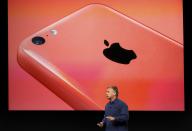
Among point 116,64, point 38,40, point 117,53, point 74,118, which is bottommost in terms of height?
point 74,118

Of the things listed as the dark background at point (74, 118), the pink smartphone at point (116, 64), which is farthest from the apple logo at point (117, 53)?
the dark background at point (74, 118)

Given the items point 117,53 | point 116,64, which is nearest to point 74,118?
point 116,64

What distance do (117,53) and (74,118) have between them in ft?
3.59

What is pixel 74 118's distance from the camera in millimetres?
5805

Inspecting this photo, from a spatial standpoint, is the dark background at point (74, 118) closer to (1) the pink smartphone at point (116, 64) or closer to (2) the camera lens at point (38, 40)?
(1) the pink smartphone at point (116, 64)

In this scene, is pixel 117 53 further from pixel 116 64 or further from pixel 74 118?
pixel 74 118

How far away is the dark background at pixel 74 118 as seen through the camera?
573 cm

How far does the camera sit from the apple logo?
5.54m

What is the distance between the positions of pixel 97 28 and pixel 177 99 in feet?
4.64

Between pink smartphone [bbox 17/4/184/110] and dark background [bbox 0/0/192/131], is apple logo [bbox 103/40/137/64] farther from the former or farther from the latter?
dark background [bbox 0/0/192/131]

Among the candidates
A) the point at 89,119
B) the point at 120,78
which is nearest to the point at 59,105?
the point at 89,119

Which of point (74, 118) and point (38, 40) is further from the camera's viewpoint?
point (74, 118)

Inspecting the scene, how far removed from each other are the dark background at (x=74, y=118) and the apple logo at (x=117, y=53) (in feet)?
2.52
